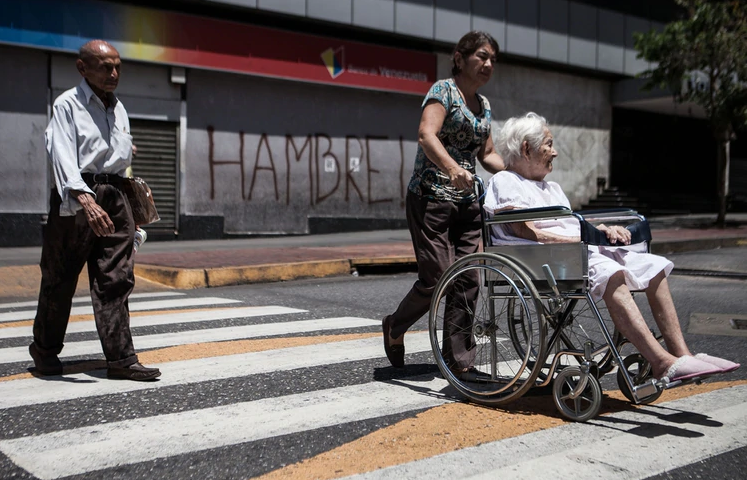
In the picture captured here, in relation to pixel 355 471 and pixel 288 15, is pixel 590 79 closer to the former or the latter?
pixel 288 15

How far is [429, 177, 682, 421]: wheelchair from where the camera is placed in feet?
11.9

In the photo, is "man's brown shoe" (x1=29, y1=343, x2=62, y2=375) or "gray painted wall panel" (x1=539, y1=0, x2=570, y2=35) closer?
"man's brown shoe" (x1=29, y1=343, x2=62, y2=375)

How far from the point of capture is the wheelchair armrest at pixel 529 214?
12.0 feet

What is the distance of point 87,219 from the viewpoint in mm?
4203

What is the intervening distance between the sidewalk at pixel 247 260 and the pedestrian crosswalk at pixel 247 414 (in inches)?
141

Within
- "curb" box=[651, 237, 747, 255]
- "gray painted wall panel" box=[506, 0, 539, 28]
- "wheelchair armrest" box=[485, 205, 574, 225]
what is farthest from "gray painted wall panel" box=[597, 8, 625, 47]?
"wheelchair armrest" box=[485, 205, 574, 225]

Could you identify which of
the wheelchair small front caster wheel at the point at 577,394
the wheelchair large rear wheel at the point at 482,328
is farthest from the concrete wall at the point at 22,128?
the wheelchair small front caster wheel at the point at 577,394

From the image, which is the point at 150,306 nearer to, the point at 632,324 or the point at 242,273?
the point at 242,273

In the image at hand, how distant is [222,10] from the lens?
16.3 metres

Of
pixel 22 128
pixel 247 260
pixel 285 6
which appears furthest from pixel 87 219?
pixel 285 6

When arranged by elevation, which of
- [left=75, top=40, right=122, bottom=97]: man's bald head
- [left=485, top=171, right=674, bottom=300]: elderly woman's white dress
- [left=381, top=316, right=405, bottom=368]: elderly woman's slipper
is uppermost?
[left=75, top=40, right=122, bottom=97]: man's bald head

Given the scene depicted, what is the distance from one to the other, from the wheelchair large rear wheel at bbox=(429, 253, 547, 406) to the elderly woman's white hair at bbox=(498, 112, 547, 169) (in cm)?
61

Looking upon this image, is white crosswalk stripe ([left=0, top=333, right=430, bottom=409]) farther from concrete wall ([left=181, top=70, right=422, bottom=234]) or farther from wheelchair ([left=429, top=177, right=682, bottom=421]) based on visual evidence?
concrete wall ([left=181, top=70, right=422, bottom=234])

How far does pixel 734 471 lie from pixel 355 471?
1400mm
